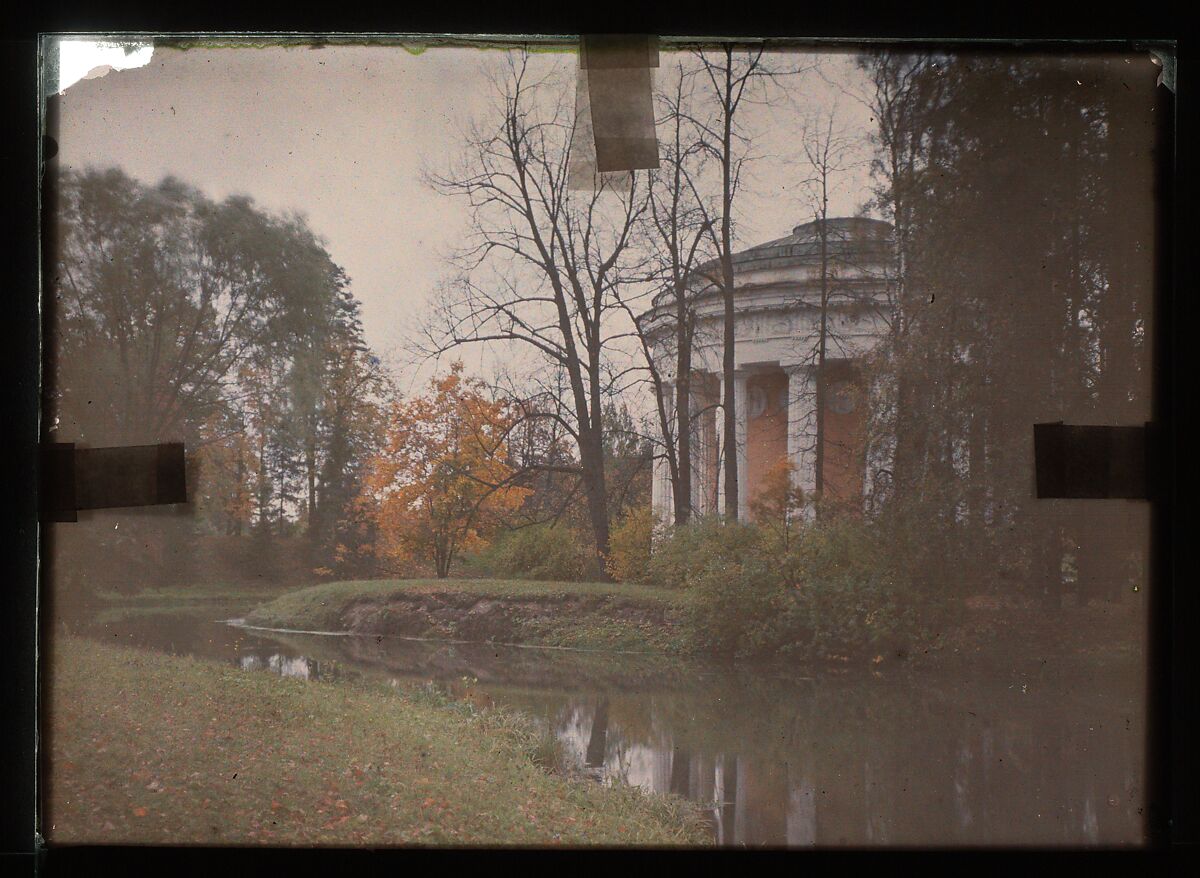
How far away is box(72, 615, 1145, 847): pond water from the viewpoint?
2.61 m

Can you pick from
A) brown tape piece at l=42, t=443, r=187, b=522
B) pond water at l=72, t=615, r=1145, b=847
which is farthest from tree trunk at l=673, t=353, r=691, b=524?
brown tape piece at l=42, t=443, r=187, b=522

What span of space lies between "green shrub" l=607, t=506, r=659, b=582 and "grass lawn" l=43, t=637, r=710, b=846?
589 mm

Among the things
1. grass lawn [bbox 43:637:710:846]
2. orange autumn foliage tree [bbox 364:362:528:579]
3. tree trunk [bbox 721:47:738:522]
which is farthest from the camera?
orange autumn foliage tree [bbox 364:362:528:579]

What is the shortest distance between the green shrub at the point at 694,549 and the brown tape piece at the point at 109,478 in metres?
1.58

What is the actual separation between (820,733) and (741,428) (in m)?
1.02

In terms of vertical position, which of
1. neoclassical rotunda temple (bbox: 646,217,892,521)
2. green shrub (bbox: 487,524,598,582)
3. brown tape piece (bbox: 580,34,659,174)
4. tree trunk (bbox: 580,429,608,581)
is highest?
brown tape piece (bbox: 580,34,659,174)

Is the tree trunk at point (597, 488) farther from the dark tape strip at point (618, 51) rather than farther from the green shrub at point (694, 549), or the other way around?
the dark tape strip at point (618, 51)

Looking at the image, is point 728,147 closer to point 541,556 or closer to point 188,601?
point 541,556

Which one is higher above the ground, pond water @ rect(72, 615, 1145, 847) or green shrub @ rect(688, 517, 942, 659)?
green shrub @ rect(688, 517, 942, 659)

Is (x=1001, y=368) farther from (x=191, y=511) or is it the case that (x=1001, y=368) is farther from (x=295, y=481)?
(x=191, y=511)

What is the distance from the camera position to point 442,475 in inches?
110

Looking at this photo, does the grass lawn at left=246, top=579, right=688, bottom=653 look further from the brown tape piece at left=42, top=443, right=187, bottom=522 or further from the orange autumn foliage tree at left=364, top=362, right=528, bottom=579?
the brown tape piece at left=42, top=443, right=187, bottom=522

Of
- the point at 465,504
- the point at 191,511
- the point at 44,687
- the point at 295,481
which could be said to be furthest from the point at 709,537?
the point at 44,687

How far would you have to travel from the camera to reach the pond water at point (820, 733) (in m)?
2.61
